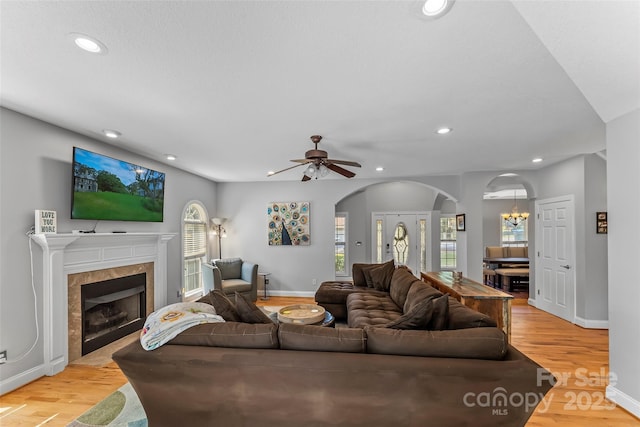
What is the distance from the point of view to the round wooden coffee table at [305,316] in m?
3.00

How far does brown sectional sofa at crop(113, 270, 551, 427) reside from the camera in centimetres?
154

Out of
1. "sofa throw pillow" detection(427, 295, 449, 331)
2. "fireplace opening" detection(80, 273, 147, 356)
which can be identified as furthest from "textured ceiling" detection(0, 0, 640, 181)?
"fireplace opening" detection(80, 273, 147, 356)

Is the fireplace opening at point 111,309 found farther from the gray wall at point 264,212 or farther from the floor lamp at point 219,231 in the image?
the floor lamp at point 219,231

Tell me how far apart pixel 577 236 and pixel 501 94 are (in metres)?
3.38

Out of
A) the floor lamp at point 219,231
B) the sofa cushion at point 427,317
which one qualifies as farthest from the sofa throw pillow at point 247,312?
the floor lamp at point 219,231

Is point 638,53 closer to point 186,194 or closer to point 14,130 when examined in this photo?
point 14,130

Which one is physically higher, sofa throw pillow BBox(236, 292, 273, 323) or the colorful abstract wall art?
the colorful abstract wall art

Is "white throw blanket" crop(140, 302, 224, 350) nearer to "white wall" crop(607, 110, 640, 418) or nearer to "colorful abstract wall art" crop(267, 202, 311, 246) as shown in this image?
"white wall" crop(607, 110, 640, 418)

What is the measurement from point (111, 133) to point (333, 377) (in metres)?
3.40

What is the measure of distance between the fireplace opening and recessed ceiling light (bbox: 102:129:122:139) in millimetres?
1719

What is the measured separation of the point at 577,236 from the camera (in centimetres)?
425

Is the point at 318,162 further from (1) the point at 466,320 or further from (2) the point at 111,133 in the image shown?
(2) the point at 111,133

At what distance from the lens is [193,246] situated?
5582mm

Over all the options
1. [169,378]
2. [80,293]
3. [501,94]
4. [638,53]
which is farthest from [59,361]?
[638,53]
